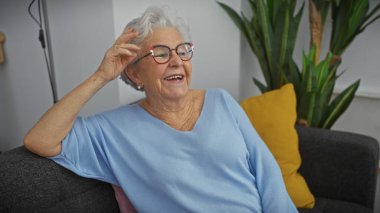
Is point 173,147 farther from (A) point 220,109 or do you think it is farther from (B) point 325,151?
(B) point 325,151

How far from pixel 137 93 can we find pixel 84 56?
309 millimetres

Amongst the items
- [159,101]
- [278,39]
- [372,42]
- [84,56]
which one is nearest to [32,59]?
[84,56]

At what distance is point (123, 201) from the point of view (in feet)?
4.03

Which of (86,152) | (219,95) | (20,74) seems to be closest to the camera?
(86,152)

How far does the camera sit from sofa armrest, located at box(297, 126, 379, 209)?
1.48 metres

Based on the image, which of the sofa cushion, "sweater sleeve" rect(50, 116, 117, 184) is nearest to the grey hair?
"sweater sleeve" rect(50, 116, 117, 184)

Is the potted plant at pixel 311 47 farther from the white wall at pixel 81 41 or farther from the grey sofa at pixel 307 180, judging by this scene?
the white wall at pixel 81 41

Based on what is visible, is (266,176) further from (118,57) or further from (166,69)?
(118,57)

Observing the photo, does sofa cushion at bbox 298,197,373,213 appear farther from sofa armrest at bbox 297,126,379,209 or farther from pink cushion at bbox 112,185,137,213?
pink cushion at bbox 112,185,137,213

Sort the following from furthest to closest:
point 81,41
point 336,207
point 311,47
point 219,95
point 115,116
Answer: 1. point 311,47
2. point 81,41
3. point 336,207
4. point 219,95
5. point 115,116

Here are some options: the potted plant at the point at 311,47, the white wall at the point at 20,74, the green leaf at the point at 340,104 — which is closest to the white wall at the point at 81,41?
the white wall at the point at 20,74

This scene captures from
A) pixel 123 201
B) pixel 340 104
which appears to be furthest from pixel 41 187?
pixel 340 104

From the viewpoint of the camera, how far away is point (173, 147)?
3.92 feet

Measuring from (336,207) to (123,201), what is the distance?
93 cm
